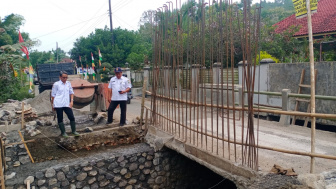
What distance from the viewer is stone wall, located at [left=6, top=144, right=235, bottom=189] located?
4.61m

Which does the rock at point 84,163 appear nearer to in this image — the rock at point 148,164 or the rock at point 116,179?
the rock at point 116,179

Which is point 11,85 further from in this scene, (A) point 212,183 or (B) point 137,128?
(A) point 212,183

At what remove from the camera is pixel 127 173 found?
536 cm

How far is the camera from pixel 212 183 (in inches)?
248

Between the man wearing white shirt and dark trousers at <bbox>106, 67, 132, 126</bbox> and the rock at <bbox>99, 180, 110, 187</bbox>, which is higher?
the man wearing white shirt and dark trousers at <bbox>106, 67, 132, 126</bbox>

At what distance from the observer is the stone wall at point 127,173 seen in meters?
4.61

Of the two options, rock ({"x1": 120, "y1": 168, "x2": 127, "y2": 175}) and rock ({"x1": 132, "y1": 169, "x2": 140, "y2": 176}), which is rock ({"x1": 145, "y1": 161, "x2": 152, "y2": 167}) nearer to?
rock ({"x1": 132, "y1": 169, "x2": 140, "y2": 176})

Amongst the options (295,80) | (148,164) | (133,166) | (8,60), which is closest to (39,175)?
(133,166)

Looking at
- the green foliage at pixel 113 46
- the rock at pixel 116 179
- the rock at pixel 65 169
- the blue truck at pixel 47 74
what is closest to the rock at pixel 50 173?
the rock at pixel 65 169

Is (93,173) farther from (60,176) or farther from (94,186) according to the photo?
(60,176)

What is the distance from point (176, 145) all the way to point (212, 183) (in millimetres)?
1765

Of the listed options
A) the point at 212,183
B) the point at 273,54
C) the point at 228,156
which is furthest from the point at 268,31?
the point at 228,156

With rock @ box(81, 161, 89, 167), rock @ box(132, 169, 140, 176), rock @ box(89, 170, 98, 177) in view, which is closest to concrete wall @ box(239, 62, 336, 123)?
rock @ box(132, 169, 140, 176)

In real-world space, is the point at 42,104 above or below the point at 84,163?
above
